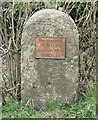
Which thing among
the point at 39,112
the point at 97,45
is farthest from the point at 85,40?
the point at 39,112

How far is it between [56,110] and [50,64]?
0.65 meters

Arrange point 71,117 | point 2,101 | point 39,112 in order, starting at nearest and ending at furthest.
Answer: point 71,117, point 39,112, point 2,101

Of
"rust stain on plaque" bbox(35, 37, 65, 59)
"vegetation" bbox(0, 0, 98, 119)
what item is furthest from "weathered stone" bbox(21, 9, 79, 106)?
"vegetation" bbox(0, 0, 98, 119)

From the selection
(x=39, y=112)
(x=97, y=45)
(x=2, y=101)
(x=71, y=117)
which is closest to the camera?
(x=71, y=117)

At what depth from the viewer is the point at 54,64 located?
5.06 metres

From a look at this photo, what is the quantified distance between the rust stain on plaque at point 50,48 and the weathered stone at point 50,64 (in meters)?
0.06

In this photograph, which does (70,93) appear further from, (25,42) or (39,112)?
(25,42)

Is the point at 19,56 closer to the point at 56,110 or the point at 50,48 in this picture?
the point at 50,48

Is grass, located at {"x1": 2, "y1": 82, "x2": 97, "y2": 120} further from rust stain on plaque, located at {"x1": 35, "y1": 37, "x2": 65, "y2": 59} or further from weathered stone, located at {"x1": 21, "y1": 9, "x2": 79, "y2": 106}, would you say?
rust stain on plaque, located at {"x1": 35, "y1": 37, "x2": 65, "y2": 59}

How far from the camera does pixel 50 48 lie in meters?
5.07

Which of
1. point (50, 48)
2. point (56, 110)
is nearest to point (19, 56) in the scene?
point (50, 48)

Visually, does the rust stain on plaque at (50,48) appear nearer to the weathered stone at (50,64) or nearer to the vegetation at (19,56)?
Answer: the weathered stone at (50,64)

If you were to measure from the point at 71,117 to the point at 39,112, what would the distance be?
20.6 inches

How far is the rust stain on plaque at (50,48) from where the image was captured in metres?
5.05
